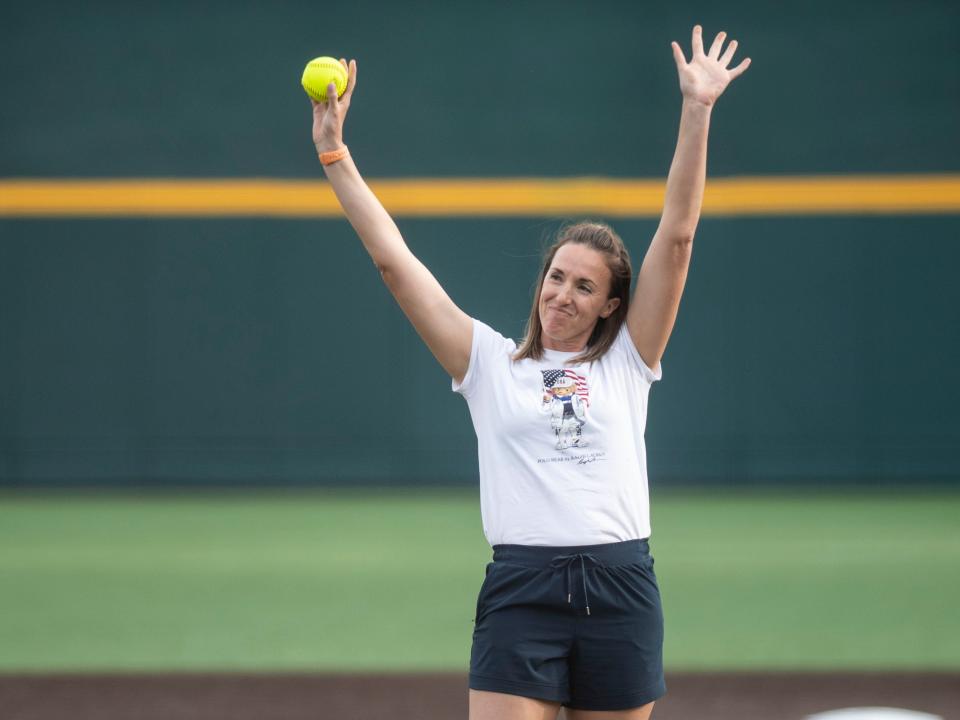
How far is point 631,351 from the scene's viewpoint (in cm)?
296

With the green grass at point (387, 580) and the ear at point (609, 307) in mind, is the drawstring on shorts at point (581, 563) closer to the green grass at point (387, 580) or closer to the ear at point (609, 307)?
the ear at point (609, 307)

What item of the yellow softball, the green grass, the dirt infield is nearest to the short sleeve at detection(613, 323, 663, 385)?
the yellow softball

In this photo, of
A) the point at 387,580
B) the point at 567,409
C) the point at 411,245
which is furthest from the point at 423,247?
the point at 567,409

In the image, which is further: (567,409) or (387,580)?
(387,580)

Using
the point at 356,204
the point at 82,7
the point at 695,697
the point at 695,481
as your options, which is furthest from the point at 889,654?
the point at 82,7

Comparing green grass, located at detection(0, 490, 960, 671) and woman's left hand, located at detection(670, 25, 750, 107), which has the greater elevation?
woman's left hand, located at detection(670, 25, 750, 107)

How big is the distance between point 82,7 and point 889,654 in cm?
985

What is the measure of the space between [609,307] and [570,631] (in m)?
0.79

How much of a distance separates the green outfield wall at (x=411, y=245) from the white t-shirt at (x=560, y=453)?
927 centimetres

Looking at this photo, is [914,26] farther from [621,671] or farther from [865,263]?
[621,671]

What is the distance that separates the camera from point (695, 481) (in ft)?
39.8

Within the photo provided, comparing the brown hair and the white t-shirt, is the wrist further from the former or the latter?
the white t-shirt

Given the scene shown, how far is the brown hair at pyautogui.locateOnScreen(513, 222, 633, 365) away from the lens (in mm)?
2934

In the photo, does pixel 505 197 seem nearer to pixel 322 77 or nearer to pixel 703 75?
pixel 322 77
